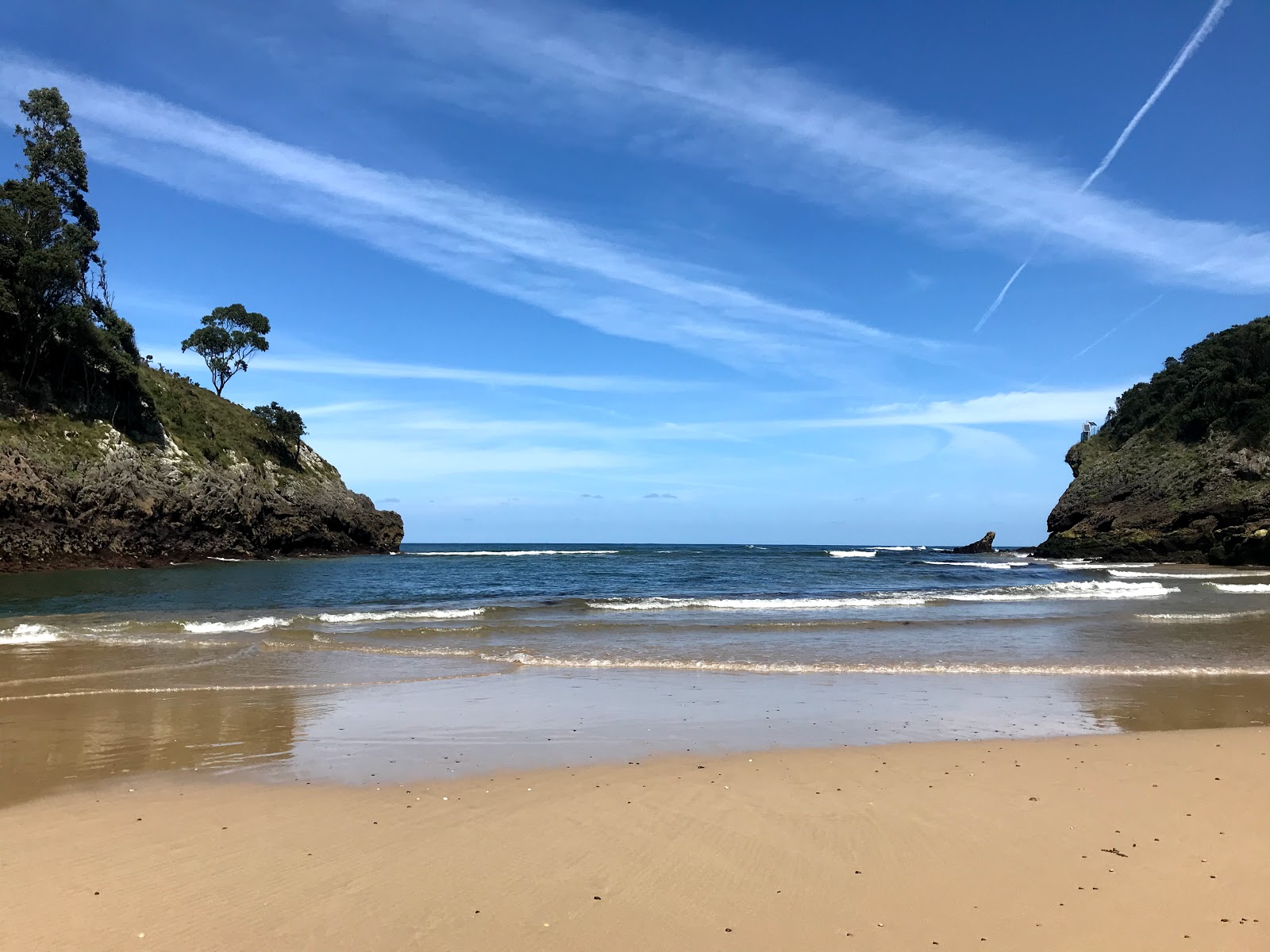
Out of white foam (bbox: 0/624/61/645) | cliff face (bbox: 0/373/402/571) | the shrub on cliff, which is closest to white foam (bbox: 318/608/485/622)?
white foam (bbox: 0/624/61/645)

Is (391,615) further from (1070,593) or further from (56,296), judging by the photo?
(56,296)

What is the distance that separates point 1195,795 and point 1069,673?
752cm

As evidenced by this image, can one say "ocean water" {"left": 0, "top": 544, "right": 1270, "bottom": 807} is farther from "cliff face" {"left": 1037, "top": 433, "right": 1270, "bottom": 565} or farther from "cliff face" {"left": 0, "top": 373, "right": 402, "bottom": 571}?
"cliff face" {"left": 1037, "top": 433, "right": 1270, "bottom": 565}

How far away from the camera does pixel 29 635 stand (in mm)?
17625

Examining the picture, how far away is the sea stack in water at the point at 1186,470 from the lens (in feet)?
167

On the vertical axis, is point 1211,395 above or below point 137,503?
above

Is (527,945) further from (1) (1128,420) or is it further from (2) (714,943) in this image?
(1) (1128,420)

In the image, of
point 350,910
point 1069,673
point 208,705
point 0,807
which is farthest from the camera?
point 1069,673

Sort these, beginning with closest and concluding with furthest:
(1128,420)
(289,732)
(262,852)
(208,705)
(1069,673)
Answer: (262,852) → (289,732) → (208,705) → (1069,673) → (1128,420)

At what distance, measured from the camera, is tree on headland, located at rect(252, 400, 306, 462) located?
6594cm

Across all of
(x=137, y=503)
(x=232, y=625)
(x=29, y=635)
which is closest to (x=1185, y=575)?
(x=232, y=625)

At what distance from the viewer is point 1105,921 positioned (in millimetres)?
4191

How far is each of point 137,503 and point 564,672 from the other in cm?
4226

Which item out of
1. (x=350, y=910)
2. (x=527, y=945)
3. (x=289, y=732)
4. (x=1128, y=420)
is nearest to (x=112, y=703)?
(x=289, y=732)
